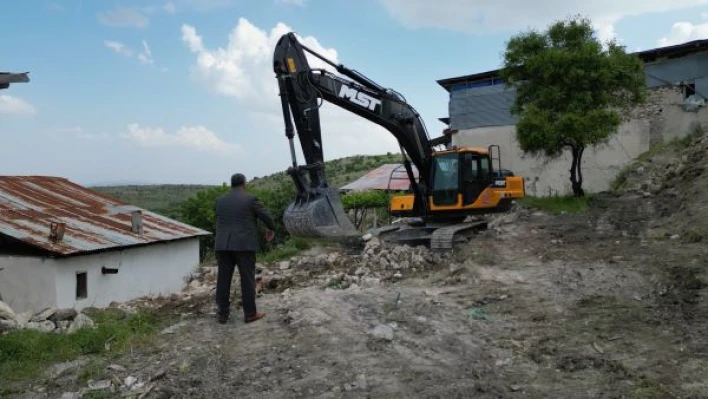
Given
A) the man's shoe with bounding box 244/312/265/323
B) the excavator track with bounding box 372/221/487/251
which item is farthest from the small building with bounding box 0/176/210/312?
the man's shoe with bounding box 244/312/265/323

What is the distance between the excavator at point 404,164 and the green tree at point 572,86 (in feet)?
14.0

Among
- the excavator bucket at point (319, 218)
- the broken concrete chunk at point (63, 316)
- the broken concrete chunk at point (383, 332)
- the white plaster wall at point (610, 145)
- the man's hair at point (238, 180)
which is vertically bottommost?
the broken concrete chunk at point (383, 332)

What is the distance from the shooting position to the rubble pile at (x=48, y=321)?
7.05 metres

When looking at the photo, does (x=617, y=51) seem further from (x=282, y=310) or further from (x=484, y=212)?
(x=282, y=310)

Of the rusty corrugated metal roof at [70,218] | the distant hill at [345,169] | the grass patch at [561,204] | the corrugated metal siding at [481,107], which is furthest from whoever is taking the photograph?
the distant hill at [345,169]

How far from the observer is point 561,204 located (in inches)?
701

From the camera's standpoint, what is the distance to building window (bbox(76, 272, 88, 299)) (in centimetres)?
1466

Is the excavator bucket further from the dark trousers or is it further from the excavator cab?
the excavator cab

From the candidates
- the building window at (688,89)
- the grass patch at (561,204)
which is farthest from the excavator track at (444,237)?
the building window at (688,89)

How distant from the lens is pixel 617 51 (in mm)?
18094

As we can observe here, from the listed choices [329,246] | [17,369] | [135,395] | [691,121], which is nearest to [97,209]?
[329,246]

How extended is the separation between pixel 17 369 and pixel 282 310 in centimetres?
283

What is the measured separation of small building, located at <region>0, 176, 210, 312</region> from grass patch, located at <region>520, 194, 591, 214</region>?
1113 centimetres

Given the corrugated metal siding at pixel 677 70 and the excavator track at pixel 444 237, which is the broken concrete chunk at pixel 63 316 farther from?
the corrugated metal siding at pixel 677 70
